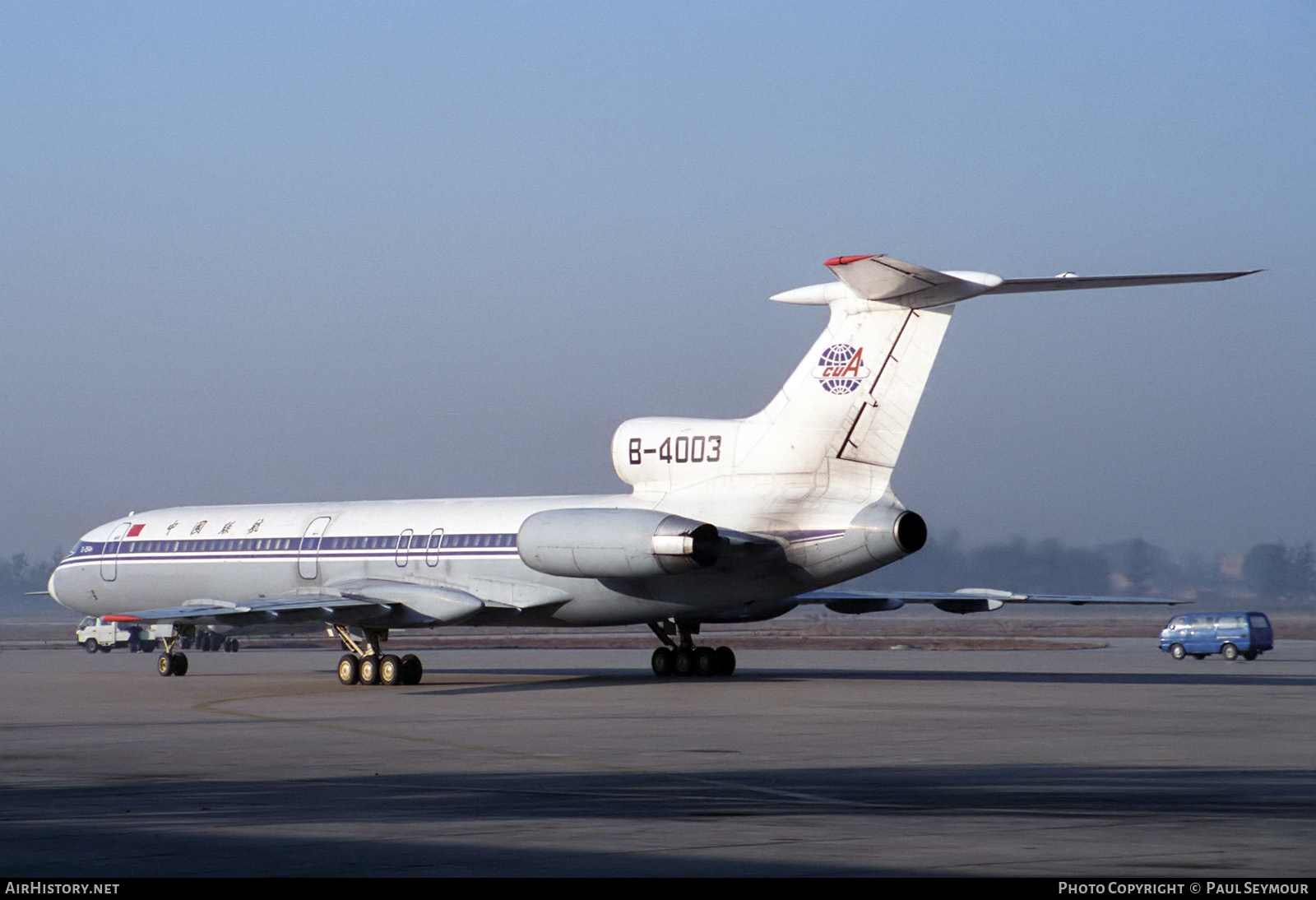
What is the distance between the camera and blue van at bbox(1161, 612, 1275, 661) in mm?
42406

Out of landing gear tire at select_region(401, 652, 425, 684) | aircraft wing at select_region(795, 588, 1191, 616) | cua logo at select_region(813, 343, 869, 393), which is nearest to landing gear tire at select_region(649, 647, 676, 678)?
aircraft wing at select_region(795, 588, 1191, 616)

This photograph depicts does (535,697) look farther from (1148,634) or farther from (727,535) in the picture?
(1148,634)

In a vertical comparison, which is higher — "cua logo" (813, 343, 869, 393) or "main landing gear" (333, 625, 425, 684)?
"cua logo" (813, 343, 869, 393)

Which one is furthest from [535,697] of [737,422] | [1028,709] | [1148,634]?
[1148,634]

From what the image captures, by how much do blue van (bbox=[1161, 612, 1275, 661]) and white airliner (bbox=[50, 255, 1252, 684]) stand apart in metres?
14.0

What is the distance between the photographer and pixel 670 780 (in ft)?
44.7

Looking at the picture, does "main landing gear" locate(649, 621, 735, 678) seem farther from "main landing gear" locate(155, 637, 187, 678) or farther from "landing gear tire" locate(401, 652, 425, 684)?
"main landing gear" locate(155, 637, 187, 678)

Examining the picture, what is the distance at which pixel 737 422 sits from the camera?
27.6 m

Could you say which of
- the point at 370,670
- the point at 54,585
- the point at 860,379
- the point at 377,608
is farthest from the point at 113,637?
the point at 860,379

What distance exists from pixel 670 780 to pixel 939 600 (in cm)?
1889

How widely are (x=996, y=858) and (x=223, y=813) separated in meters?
5.51

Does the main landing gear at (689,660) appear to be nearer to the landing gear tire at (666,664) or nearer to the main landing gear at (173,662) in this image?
the landing gear tire at (666,664)

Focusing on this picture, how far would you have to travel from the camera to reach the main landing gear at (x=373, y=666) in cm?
2950
